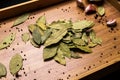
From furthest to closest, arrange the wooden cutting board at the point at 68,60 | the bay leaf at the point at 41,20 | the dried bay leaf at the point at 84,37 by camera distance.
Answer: the bay leaf at the point at 41,20, the dried bay leaf at the point at 84,37, the wooden cutting board at the point at 68,60

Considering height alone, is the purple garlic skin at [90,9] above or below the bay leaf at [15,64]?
above

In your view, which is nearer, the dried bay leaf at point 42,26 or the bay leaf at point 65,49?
the bay leaf at point 65,49

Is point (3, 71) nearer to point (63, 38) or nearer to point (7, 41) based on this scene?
point (7, 41)

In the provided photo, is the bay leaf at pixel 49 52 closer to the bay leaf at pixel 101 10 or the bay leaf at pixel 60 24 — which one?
the bay leaf at pixel 60 24

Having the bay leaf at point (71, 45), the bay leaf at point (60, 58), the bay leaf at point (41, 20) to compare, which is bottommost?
the bay leaf at point (60, 58)

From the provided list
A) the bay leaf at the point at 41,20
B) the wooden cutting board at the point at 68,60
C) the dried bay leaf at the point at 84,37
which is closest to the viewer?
the wooden cutting board at the point at 68,60

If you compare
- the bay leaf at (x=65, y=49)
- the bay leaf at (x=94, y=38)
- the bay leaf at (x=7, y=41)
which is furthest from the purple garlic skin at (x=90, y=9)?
the bay leaf at (x=7, y=41)


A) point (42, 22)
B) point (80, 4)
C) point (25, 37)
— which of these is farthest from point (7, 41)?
point (80, 4)

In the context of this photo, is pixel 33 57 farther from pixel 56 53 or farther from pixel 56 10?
pixel 56 10

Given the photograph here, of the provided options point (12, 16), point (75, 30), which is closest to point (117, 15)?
point (75, 30)
